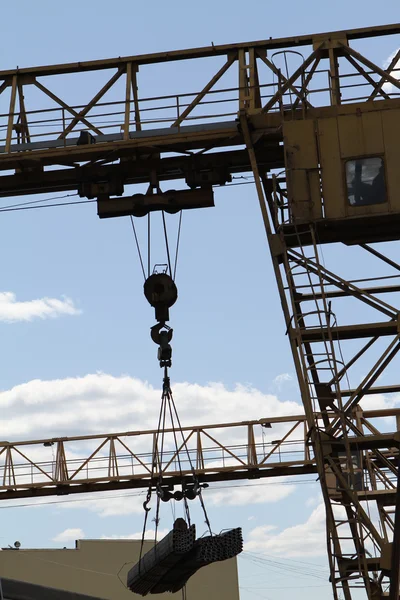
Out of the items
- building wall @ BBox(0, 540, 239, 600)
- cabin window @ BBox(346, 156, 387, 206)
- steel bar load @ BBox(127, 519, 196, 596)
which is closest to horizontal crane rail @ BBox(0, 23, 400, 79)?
cabin window @ BBox(346, 156, 387, 206)

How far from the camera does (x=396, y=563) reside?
53.4ft

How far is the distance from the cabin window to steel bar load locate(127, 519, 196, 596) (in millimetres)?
6574

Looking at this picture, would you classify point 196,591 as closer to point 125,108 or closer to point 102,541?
point 102,541

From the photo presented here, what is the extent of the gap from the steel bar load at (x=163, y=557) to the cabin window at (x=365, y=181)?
21.6 ft

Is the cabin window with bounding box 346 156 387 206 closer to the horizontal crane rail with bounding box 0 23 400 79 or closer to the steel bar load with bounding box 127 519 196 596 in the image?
the horizontal crane rail with bounding box 0 23 400 79

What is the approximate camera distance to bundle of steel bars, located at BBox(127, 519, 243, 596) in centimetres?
1642

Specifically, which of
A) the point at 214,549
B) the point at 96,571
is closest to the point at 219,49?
the point at 214,549

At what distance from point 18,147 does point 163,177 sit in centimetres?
290

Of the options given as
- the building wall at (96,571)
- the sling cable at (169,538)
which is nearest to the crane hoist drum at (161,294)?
the sling cable at (169,538)

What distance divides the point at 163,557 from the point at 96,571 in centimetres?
2790

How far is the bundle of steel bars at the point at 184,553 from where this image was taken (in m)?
16.4

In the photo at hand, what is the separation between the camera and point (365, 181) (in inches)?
746

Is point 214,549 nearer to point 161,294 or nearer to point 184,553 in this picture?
point 184,553

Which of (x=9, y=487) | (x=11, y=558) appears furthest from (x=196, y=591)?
(x=9, y=487)
